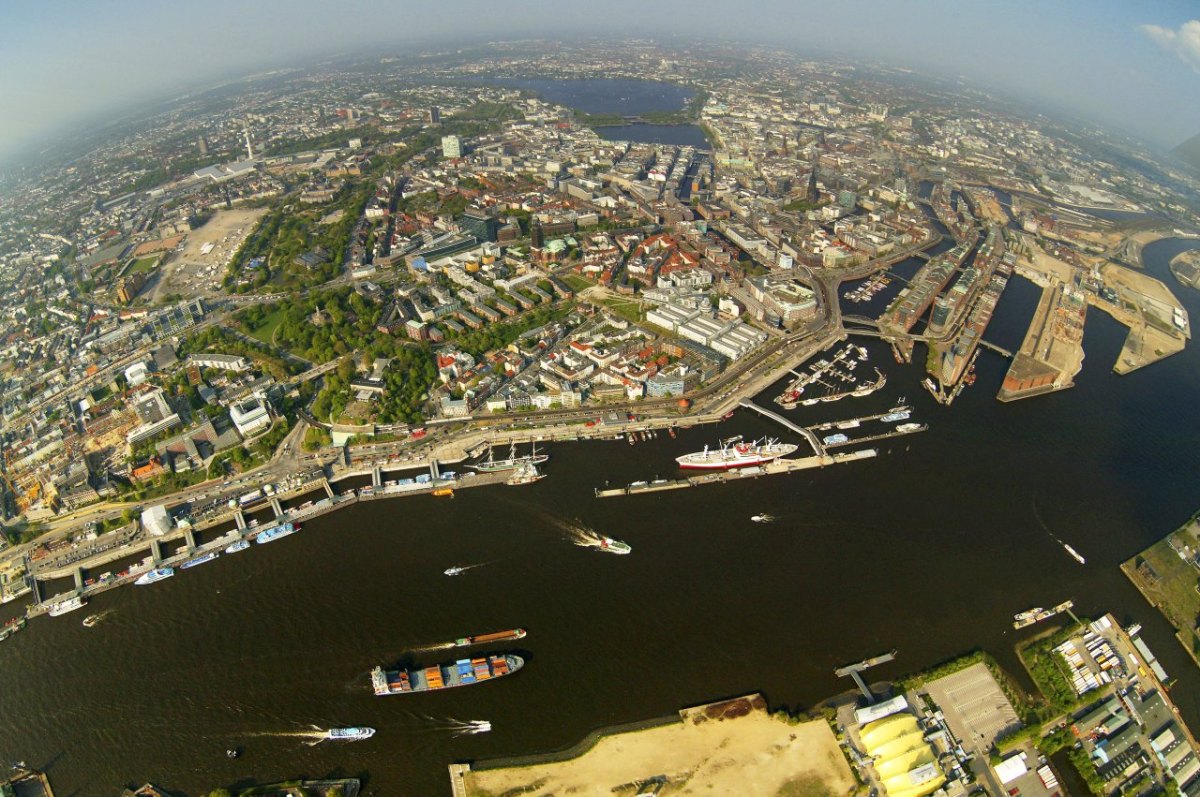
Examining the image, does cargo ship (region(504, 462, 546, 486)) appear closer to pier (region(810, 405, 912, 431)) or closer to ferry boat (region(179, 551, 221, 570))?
ferry boat (region(179, 551, 221, 570))

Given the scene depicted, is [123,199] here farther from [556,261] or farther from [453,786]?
[453,786]

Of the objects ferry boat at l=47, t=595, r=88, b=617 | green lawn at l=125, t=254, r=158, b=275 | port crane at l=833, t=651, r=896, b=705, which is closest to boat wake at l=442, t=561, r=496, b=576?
port crane at l=833, t=651, r=896, b=705

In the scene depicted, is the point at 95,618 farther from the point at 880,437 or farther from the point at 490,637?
the point at 880,437

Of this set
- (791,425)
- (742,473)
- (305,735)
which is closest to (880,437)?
(791,425)

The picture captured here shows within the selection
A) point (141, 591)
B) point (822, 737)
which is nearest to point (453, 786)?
point (822, 737)

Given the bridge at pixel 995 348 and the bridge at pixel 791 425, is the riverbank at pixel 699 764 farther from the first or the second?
the bridge at pixel 995 348
